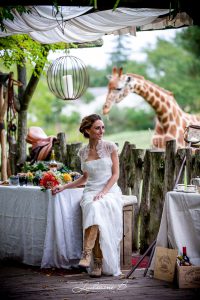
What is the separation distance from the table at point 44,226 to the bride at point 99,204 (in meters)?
0.18

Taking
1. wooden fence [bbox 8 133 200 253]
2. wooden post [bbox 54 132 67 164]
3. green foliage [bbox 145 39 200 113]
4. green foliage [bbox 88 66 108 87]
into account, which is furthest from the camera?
green foliage [bbox 88 66 108 87]

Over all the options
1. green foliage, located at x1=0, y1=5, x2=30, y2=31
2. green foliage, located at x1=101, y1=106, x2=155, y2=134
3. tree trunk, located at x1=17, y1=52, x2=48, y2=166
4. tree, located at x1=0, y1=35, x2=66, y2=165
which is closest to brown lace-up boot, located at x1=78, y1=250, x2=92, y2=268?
green foliage, located at x1=0, y1=5, x2=30, y2=31

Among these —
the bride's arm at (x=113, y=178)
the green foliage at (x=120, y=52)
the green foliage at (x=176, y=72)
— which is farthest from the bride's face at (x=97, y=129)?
the green foliage at (x=120, y=52)

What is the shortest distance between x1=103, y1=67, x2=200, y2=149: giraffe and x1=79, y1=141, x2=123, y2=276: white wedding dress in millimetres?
4515

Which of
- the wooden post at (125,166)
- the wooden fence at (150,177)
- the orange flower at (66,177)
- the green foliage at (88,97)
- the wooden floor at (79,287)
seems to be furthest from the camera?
the green foliage at (88,97)

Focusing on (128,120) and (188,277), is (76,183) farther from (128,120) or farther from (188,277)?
(128,120)

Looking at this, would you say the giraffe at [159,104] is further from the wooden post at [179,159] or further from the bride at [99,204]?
the bride at [99,204]

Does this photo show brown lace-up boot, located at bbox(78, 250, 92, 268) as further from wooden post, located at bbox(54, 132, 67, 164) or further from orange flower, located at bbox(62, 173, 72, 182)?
wooden post, located at bbox(54, 132, 67, 164)

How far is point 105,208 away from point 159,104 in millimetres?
5221

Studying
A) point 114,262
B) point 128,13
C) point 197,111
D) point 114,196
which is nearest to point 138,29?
point 128,13

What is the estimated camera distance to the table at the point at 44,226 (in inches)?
276

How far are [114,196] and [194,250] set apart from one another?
1.03m

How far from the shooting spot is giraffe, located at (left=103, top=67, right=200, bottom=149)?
37.6 feet

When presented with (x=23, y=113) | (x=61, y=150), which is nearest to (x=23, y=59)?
(x=23, y=113)
